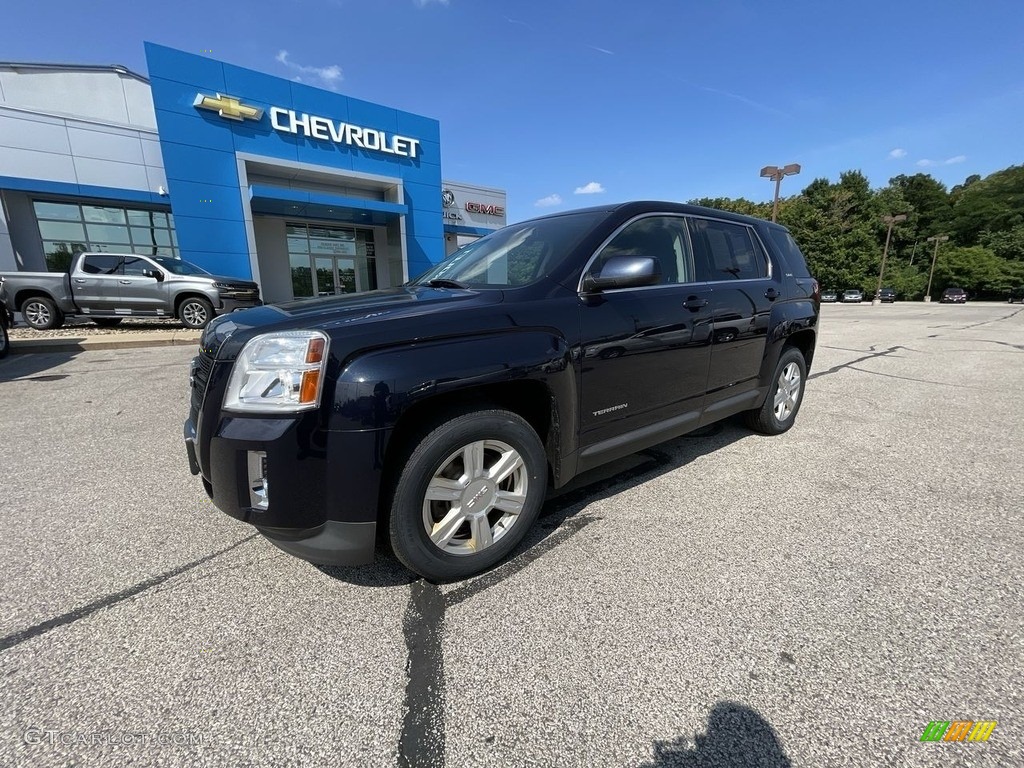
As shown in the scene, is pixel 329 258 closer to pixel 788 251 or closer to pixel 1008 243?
pixel 788 251

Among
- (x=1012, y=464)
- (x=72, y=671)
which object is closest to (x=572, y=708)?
(x=72, y=671)

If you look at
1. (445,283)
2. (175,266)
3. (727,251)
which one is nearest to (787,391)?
(727,251)

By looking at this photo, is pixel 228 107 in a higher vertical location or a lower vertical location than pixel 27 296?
higher

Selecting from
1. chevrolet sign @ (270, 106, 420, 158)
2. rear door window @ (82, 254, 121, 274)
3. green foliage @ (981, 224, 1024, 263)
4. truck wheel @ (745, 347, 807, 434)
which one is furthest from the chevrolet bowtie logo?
green foliage @ (981, 224, 1024, 263)

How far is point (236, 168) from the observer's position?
15094 mm

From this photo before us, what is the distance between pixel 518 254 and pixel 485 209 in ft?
73.3

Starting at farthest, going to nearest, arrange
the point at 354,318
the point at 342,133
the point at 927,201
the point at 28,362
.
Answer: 1. the point at 927,201
2. the point at 342,133
3. the point at 28,362
4. the point at 354,318

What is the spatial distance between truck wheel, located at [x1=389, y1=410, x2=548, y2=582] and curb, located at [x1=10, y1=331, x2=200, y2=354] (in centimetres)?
1004

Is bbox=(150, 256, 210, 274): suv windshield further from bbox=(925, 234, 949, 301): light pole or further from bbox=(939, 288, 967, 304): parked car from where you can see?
bbox=(925, 234, 949, 301): light pole

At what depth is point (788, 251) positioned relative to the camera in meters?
4.30

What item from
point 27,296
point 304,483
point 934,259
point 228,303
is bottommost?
point 304,483

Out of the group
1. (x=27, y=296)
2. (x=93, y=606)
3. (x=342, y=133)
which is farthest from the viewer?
(x=342, y=133)

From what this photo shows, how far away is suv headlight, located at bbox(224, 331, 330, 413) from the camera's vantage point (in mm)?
1762

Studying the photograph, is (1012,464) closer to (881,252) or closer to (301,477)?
(301,477)
